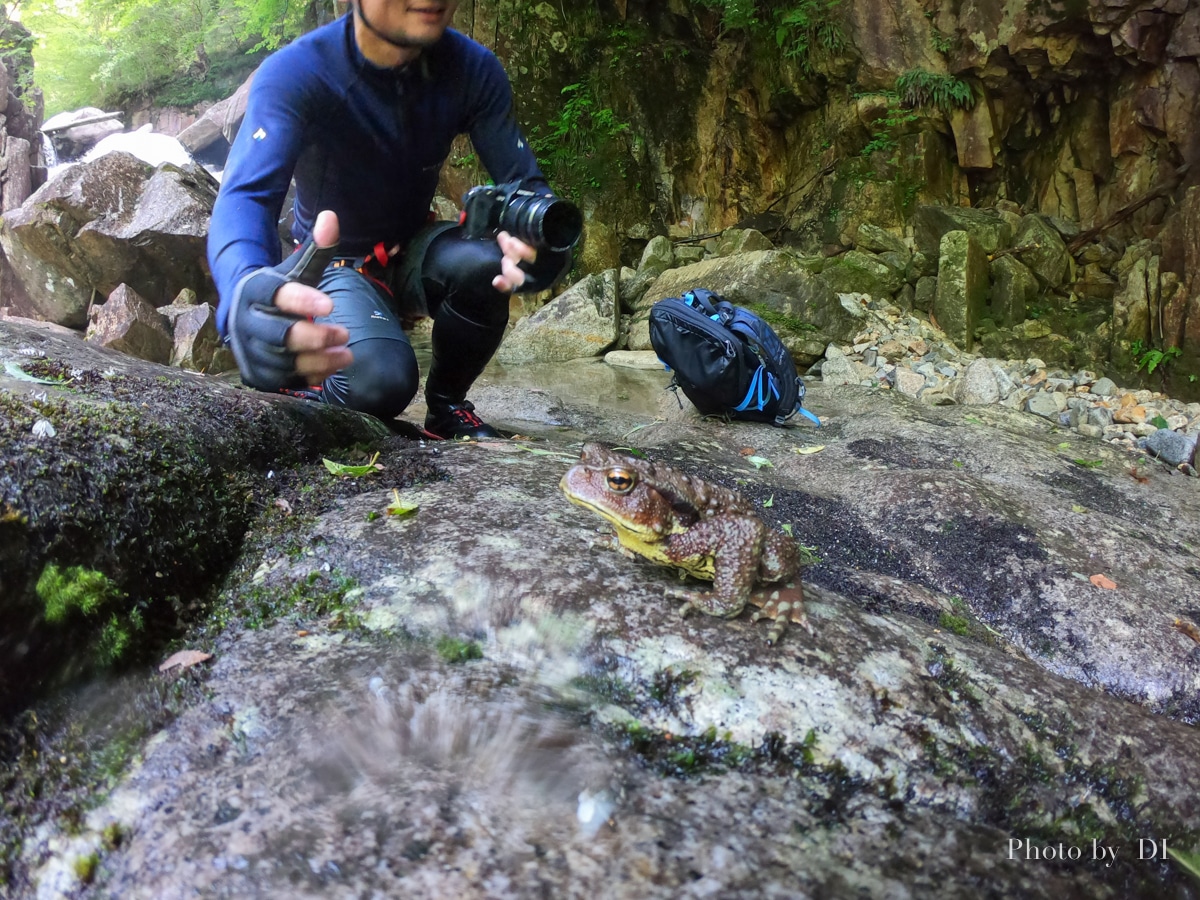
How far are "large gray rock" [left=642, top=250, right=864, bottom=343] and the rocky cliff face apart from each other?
238 centimetres

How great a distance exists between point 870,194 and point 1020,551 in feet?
26.9

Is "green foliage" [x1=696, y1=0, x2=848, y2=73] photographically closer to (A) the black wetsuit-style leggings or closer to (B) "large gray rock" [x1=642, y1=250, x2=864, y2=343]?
(B) "large gray rock" [x1=642, y1=250, x2=864, y2=343]

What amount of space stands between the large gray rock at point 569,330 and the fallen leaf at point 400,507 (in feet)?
18.7

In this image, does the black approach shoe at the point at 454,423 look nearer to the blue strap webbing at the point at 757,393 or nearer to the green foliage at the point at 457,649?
the blue strap webbing at the point at 757,393

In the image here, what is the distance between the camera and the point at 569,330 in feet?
25.9

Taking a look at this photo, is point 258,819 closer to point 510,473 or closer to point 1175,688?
point 510,473

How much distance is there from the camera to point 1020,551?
2.53 metres

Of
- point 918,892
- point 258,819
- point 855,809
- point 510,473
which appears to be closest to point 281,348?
point 510,473

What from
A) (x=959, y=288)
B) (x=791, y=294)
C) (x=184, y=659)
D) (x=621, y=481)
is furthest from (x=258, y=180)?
(x=959, y=288)

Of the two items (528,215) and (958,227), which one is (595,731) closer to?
(528,215)

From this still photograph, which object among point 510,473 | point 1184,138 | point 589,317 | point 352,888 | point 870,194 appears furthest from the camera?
point 870,194

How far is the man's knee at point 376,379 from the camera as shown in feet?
9.91

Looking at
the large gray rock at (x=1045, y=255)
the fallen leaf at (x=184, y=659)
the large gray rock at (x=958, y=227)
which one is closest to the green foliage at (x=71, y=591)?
the fallen leaf at (x=184, y=659)

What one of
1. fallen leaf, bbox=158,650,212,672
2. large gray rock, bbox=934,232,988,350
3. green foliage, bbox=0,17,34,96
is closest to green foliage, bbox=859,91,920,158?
large gray rock, bbox=934,232,988,350
